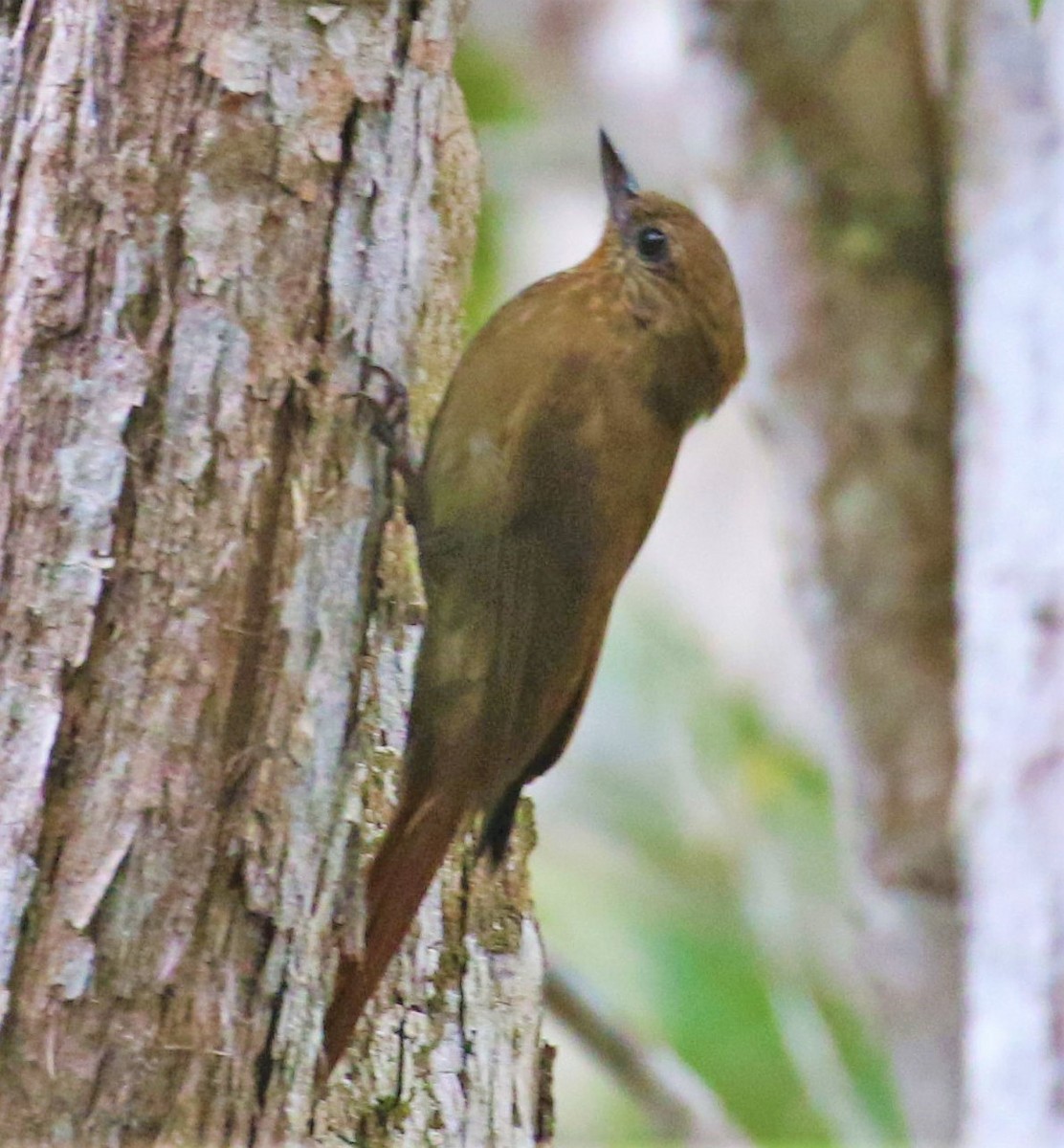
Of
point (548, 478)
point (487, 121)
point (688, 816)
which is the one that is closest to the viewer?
point (548, 478)

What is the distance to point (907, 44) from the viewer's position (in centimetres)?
392

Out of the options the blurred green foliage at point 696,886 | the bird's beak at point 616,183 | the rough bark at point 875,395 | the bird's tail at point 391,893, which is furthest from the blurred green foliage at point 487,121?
the bird's tail at point 391,893

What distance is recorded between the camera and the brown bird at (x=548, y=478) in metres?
2.50

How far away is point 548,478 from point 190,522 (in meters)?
1.03

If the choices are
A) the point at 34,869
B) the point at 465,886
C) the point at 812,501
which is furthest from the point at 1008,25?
the point at 34,869

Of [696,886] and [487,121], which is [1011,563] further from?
[696,886]

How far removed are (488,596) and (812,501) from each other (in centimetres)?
152

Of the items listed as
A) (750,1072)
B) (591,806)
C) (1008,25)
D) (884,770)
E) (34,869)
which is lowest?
(34,869)

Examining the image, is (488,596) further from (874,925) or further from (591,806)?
(591,806)

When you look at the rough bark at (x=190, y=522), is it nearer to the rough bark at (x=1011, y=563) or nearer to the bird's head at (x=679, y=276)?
the bird's head at (x=679, y=276)

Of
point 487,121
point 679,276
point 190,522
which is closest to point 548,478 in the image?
point 679,276

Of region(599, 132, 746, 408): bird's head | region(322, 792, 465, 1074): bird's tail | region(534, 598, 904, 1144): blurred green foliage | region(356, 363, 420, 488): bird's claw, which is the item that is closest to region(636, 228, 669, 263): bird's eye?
region(599, 132, 746, 408): bird's head

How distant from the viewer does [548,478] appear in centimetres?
271

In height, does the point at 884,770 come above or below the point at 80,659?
above
